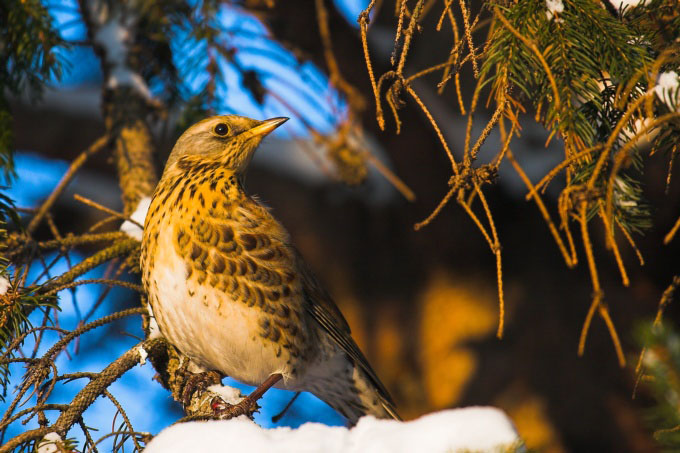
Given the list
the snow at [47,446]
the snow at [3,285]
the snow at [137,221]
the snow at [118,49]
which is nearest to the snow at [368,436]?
the snow at [47,446]

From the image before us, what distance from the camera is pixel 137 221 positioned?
3.00 m

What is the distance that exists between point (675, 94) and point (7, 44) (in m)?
2.50

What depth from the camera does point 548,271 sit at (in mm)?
4762

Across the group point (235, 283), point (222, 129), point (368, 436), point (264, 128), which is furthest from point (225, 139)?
point (368, 436)

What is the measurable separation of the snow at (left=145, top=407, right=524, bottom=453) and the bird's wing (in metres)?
1.34

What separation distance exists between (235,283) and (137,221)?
0.69m

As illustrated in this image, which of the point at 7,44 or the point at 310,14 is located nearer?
the point at 7,44

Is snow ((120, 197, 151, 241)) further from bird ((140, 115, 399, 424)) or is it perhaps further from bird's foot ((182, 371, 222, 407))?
bird's foot ((182, 371, 222, 407))

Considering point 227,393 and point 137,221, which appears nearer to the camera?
point 227,393

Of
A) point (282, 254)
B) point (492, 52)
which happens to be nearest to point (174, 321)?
point (282, 254)

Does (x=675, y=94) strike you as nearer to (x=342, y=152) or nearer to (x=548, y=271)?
(x=342, y=152)

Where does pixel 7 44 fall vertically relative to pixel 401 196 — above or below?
above

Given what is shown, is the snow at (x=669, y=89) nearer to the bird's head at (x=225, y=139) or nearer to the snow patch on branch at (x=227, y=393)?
the snow patch on branch at (x=227, y=393)

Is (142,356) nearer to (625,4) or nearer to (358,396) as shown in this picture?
(358,396)
